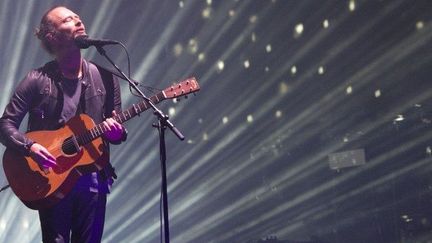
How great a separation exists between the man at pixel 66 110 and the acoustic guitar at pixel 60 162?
54 millimetres

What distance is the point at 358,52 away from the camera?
9.70m

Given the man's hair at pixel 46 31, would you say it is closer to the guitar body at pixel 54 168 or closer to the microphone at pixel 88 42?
the microphone at pixel 88 42

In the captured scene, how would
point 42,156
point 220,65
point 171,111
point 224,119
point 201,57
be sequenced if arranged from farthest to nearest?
point 224,119, point 220,65, point 171,111, point 201,57, point 42,156

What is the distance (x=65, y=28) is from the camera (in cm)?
334

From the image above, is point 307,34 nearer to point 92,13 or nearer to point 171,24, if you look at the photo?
point 171,24

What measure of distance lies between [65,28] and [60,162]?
32.6 inches

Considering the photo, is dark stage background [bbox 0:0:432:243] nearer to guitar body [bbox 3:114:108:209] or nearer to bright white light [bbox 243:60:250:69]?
bright white light [bbox 243:60:250:69]

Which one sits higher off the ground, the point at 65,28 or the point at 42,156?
the point at 65,28

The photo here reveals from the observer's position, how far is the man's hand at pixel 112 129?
10.4 ft

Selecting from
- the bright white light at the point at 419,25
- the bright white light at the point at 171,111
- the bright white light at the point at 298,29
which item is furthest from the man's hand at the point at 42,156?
the bright white light at the point at 419,25

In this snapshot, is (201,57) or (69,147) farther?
(201,57)

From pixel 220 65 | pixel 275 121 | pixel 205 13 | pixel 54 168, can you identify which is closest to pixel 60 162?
pixel 54 168

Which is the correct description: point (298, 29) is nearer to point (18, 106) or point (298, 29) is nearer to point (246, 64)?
point (246, 64)

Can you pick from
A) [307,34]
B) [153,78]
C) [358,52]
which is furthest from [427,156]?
[153,78]
